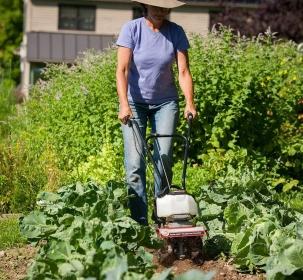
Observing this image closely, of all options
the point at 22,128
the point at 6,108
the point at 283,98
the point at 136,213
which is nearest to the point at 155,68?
the point at 136,213

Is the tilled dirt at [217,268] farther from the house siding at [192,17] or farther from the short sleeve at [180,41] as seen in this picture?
the house siding at [192,17]

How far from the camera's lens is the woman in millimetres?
6414

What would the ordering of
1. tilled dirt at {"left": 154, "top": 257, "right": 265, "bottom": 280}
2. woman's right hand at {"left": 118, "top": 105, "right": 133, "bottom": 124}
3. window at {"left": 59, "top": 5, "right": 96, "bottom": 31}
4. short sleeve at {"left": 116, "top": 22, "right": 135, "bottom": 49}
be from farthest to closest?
window at {"left": 59, "top": 5, "right": 96, "bottom": 31} → short sleeve at {"left": 116, "top": 22, "right": 135, "bottom": 49} → woman's right hand at {"left": 118, "top": 105, "right": 133, "bottom": 124} → tilled dirt at {"left": 154, "top": 257, "right": 265, "bottom": 280}

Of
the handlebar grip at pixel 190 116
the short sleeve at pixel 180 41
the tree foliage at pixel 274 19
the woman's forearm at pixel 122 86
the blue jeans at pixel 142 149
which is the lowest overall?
the blue jeans at pixel 142 149

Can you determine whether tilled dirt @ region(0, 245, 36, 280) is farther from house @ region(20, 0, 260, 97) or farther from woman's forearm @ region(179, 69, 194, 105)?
house @ region(20, 0, 260, 97)

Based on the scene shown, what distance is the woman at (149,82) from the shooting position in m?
6.41

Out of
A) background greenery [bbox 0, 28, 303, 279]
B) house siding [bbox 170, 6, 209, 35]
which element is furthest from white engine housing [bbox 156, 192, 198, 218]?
house siding [bbox 170, 6, 209, 35]

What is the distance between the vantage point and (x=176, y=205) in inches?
225

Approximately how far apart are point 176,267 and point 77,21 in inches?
1037

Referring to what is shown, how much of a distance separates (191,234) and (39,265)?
1182 mm

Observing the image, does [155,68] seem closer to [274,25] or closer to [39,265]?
[39,265]

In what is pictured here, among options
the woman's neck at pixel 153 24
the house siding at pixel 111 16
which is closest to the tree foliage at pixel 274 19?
the house siding at pixel 111 16

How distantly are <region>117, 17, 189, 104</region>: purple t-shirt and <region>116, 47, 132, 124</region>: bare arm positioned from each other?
70mm

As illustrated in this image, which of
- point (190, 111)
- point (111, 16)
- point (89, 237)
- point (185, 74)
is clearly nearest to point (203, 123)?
point (185, 74)
